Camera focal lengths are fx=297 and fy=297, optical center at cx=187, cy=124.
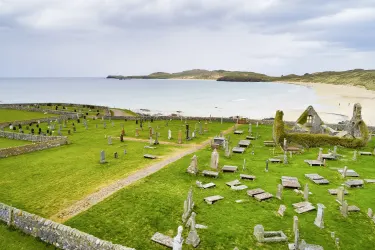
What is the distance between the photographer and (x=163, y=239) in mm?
13211

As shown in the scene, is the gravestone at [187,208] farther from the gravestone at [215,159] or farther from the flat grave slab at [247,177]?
the gravestone at [215,159]

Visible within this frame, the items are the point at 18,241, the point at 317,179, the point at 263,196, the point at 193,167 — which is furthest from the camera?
the point at 193,167

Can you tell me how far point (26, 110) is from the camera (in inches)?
2680

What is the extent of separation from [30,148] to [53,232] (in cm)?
1990

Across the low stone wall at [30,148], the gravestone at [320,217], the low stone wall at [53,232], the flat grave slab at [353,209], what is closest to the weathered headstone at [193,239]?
the low stone wall at [53,232]

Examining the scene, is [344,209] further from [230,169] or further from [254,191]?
[230,169]

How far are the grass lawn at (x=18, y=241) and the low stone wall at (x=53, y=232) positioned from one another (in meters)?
0.20

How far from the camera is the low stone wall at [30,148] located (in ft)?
A: 90.9

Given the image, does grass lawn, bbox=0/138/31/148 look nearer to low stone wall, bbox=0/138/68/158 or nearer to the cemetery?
the cemetery

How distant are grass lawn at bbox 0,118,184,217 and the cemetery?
8 centimetres

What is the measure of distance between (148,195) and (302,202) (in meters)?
9.05

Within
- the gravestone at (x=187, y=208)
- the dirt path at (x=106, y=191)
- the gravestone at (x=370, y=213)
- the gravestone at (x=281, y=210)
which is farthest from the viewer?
the dirt path at (x=106, y=191)

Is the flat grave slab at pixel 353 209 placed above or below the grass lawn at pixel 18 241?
above

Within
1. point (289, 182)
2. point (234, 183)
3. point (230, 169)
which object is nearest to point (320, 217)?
point (289, 182)
